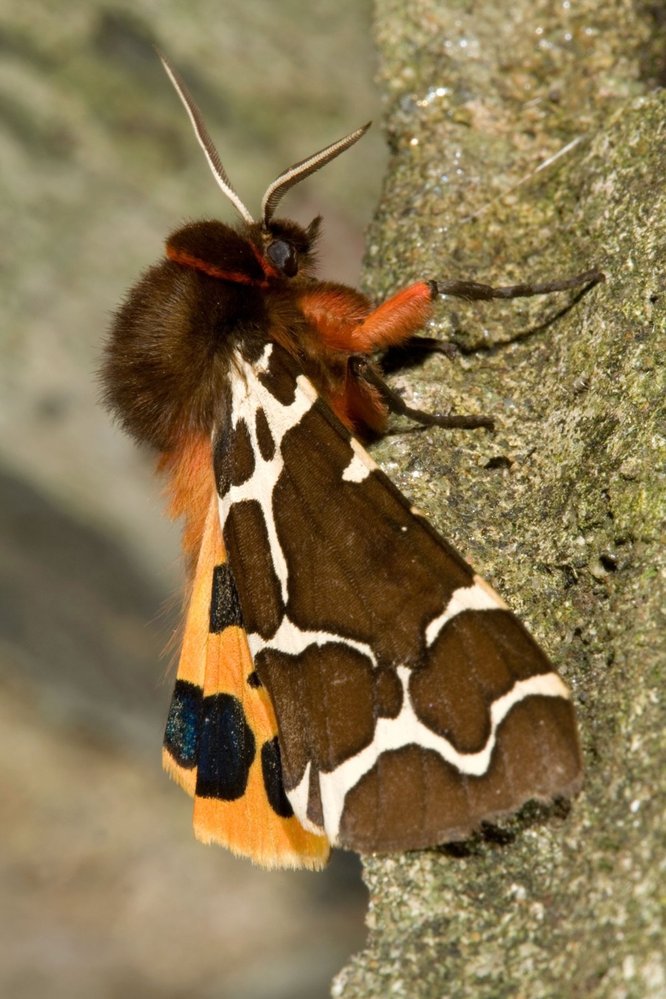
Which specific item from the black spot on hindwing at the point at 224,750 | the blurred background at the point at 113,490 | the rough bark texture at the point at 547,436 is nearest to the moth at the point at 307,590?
the black spot on hindwing at the point at 224,750

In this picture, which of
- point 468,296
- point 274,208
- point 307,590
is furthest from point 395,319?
point 307,590

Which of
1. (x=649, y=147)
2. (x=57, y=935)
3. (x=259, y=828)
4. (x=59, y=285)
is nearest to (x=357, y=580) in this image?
(x=259, y=828)

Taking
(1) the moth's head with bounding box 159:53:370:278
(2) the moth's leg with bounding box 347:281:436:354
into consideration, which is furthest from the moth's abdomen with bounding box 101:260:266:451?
(2) the moth's leg with bounding box 347:281:436:354

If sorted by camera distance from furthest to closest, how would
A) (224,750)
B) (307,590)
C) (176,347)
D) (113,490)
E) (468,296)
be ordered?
1. (113,490)
2. (468,296)
3. (176,347)
4. (224,750)
5. (307,590)

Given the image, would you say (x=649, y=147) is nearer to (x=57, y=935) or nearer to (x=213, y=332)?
(x=213, y=332)

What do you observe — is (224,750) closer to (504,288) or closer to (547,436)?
(547,436)

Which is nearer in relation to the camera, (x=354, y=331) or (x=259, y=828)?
(x=259, y=828)

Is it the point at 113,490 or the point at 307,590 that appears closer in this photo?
the point at 307,590
